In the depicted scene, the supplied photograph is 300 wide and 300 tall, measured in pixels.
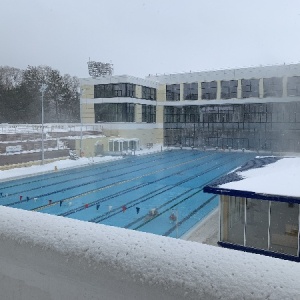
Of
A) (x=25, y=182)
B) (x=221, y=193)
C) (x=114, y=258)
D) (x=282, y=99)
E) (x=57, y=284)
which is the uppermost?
(x=282, y=99)

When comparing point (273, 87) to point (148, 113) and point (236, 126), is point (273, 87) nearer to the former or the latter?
point (236, 126)

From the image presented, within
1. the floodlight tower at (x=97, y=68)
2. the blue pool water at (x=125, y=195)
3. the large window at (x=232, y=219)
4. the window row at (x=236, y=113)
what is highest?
the floodlight tower at (x=97, y=68)

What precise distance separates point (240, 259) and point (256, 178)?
8631 mm

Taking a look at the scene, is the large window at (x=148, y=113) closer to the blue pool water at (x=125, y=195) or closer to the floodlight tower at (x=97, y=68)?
the floodlight tower at (x=97, y=68)

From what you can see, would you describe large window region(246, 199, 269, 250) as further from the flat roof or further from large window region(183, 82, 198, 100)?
large window region(183, 82, 198, 100)

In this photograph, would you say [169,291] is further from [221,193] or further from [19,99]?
[19,99]

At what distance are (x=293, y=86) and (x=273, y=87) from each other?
1.91 meters

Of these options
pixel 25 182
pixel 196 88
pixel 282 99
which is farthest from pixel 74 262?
pixel 196 88

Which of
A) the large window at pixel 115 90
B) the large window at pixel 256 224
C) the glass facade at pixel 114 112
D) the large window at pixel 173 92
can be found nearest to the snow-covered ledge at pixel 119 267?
the large window at pixel 256 224

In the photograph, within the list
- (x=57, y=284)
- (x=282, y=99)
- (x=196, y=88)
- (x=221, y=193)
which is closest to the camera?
(x=57, y=284)

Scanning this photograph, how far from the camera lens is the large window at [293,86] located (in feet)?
108

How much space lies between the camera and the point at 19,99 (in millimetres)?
40531

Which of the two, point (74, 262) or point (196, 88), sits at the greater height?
point (196, 88)

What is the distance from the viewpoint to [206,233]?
1026 centimetres
